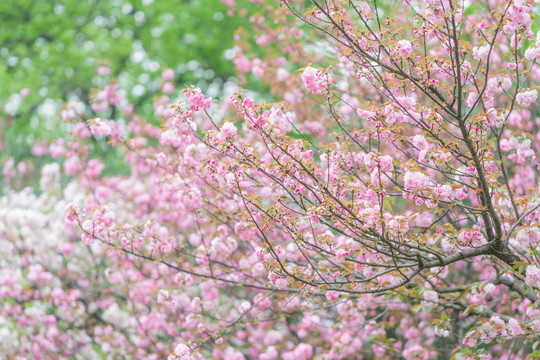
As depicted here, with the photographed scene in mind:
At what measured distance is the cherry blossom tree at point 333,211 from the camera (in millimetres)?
2859

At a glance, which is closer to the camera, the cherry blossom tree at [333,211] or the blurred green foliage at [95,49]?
the cherry blossom tree at [333,211]

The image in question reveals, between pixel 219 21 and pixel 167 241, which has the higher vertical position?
pixel 219 21

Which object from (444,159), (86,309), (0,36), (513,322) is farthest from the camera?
(0,36)

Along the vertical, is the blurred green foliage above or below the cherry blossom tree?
above

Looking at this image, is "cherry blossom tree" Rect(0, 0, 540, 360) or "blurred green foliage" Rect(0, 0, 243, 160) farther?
"blurred green foliage" Rect(0, 0, 243, 160)

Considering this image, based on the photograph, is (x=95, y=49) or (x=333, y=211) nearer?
(x=333, y=211)

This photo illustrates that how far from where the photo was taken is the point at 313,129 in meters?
5.85

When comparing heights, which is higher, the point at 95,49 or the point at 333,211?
the point at 95,49

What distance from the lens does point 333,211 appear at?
9.12 feet

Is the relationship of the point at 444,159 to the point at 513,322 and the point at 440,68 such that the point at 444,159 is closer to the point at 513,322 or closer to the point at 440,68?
the point at 440,68

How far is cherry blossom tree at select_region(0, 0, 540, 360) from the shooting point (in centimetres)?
286

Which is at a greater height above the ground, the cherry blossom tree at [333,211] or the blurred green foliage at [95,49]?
the blurred green foliage at [95,49]

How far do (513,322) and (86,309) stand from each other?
18.9ft

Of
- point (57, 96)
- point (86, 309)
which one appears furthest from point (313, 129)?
point (57, 96)
